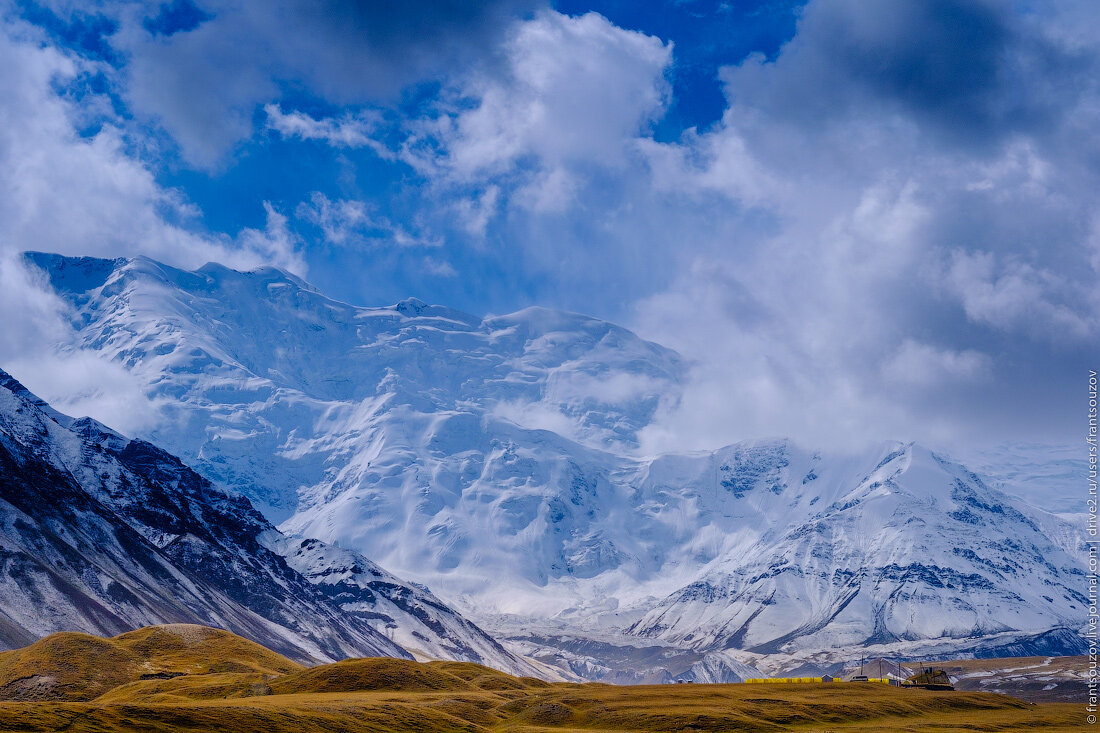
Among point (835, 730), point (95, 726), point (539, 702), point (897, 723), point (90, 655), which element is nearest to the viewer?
point (95, 726)

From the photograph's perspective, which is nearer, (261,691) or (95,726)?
(95,726)

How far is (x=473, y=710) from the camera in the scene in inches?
6880

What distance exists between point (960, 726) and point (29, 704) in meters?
131

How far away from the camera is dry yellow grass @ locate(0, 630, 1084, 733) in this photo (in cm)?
13775

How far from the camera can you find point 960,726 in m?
165

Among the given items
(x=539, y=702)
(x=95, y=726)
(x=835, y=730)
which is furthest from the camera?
(x=539, y=702)

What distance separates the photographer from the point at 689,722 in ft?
529

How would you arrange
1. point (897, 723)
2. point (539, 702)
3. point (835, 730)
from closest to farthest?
point (835, 730)
point (897, 723)
point (539, 702)

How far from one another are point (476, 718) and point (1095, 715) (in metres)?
102

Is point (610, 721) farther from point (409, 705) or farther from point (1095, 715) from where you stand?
point (1095, 715)

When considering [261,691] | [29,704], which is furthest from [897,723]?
[29,704]

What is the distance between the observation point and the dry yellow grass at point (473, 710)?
13775 cm

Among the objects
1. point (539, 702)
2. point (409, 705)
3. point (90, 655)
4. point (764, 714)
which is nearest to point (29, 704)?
point (409, 705)

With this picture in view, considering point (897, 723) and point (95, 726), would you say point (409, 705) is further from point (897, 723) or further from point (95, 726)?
point (897, 723)
